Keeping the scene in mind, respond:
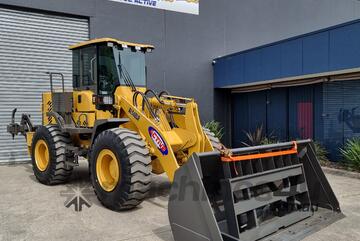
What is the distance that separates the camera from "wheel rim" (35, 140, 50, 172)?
7324mm

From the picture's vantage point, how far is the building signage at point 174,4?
38.3 feet

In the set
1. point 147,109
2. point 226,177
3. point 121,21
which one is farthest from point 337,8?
point 226,177

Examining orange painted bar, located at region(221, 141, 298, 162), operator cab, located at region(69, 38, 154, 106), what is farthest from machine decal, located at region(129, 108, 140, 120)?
orange painted bar, located at region(221, 141, 298, 162)

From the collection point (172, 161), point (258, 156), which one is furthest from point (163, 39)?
point (258, 156)

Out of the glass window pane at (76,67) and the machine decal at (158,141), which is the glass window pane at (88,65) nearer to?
the glass window pane at (76,67)

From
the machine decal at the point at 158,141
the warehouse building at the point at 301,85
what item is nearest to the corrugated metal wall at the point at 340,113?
the warehouse building at the point at 301,85

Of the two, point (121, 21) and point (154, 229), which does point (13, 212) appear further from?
point (121, 21)

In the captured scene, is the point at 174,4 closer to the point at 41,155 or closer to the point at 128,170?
the point at 41,155

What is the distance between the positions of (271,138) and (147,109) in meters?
6.95

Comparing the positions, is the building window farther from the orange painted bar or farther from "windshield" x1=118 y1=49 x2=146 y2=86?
the orange painted bar

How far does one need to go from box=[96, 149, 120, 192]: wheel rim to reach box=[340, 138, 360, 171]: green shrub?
6.09 metres

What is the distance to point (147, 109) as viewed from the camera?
6.06 meters

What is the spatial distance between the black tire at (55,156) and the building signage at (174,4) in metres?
6.03

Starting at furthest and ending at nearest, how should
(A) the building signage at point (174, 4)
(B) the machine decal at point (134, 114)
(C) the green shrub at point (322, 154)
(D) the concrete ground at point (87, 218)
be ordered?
1. (A) the building signage at point (174, 4)
2. (C) the green shrub at point (322, 154)
3. (B) the machine decal at point (134, 114)
4. (D) the concrete ground at point (87, 218)
